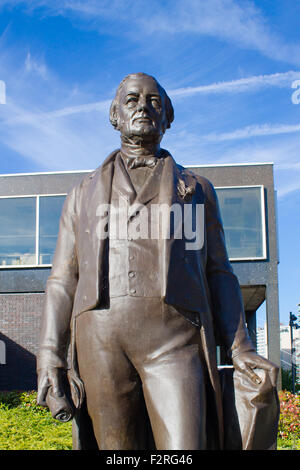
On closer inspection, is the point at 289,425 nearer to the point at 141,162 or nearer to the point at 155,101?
the point at 141,162

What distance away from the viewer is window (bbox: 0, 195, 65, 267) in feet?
67.2

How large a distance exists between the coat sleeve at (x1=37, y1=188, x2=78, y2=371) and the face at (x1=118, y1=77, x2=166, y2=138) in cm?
55

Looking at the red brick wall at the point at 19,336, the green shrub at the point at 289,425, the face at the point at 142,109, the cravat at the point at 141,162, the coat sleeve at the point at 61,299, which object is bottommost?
the green shrub at the point at 289,425

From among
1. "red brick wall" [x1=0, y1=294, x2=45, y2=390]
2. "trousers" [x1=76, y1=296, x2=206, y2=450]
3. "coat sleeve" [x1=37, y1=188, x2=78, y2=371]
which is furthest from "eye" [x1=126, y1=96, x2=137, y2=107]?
"red brick wall" [x1=0, y1=294, x2=45, y2=390]

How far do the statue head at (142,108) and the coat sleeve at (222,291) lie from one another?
0.48 m

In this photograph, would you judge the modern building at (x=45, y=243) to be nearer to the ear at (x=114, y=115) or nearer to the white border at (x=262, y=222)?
the white border at (x=262, y=222)

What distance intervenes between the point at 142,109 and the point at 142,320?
4.15 ft

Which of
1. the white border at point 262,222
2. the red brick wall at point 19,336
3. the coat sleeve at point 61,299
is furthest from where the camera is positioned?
the white border at point 262,222

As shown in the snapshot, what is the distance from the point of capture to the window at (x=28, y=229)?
2048cm

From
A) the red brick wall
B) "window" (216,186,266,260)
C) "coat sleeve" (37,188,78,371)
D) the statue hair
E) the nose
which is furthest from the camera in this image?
"window" (216,186,266,260)

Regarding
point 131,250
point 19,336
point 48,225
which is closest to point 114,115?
point 131,250

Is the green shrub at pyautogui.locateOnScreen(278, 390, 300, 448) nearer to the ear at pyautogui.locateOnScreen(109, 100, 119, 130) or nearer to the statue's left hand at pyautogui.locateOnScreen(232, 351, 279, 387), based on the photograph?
the statue's left hand at pyautogui.locateOnScreen(232, 351, 279, 387)

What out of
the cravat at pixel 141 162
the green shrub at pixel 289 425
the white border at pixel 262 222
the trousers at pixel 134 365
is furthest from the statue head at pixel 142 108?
the white border at pixel 262 222
